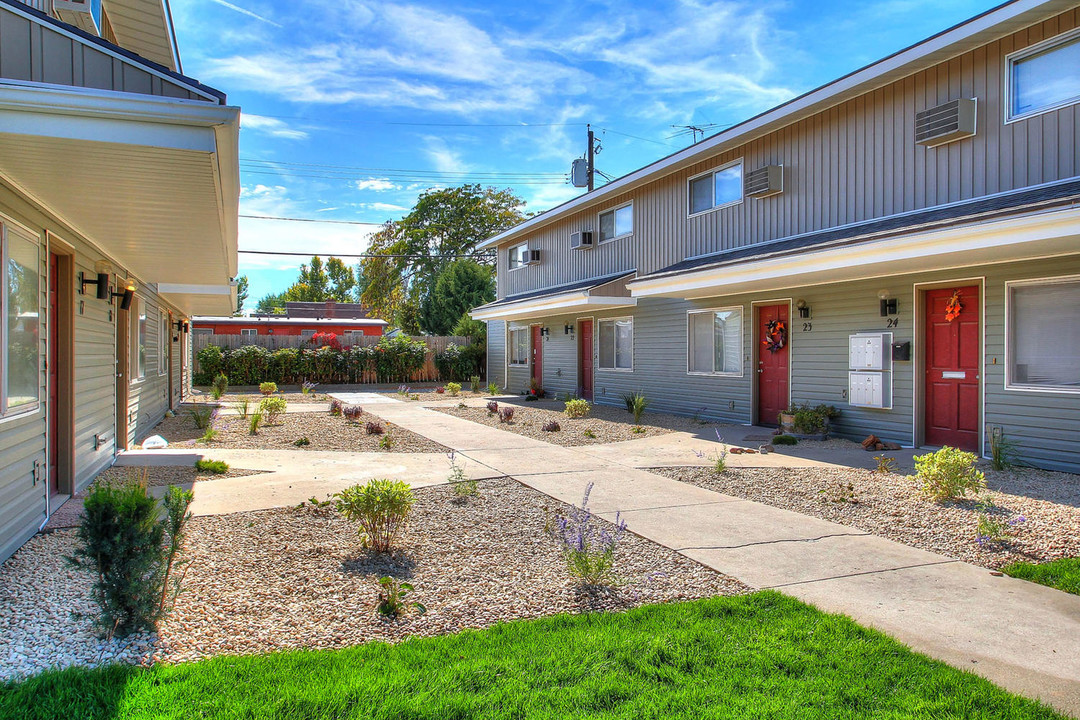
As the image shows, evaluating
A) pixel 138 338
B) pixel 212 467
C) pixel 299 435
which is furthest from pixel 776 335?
pixel 138 338

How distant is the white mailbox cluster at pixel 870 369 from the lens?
29.7ft

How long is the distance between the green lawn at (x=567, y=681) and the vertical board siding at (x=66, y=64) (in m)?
3.04

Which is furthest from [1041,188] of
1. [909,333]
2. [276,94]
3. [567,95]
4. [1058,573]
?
[276,94]

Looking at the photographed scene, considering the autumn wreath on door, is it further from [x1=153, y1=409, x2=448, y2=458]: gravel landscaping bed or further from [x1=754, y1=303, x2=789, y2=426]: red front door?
[x1=153, y1=409, x2=448, y2=458]: gravel landscaping bed

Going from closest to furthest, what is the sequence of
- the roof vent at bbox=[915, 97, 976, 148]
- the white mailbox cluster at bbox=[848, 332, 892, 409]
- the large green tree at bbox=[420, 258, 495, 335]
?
A: the roof vent at bbox=[915, 97, 976, 148]
the white mailbox cluster at bbox=[848, 332, 892, 409]
the large green tree at bbox=[420, 258, 495, 335]

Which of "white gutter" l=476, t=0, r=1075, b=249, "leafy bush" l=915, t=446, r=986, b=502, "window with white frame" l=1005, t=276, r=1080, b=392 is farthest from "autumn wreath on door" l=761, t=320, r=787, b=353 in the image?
"leafy bush" l=915, t=446, r=986, b=502

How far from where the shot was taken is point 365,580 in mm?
3992

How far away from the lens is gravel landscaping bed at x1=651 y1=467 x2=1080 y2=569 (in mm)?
4680

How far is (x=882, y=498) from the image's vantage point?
19.9 ft

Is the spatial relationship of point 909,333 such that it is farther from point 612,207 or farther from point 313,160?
point 313,160

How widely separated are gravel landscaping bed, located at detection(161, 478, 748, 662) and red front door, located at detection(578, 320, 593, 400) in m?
11.2

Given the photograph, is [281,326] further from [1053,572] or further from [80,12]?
[1053,572]

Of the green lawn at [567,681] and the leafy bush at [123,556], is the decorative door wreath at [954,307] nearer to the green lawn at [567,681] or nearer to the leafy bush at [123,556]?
the green lawn at [567,681]

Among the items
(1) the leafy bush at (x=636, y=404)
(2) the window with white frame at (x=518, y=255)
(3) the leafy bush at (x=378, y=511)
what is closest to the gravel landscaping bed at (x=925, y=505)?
(3) the leafy bush at (x=378, y=511)
